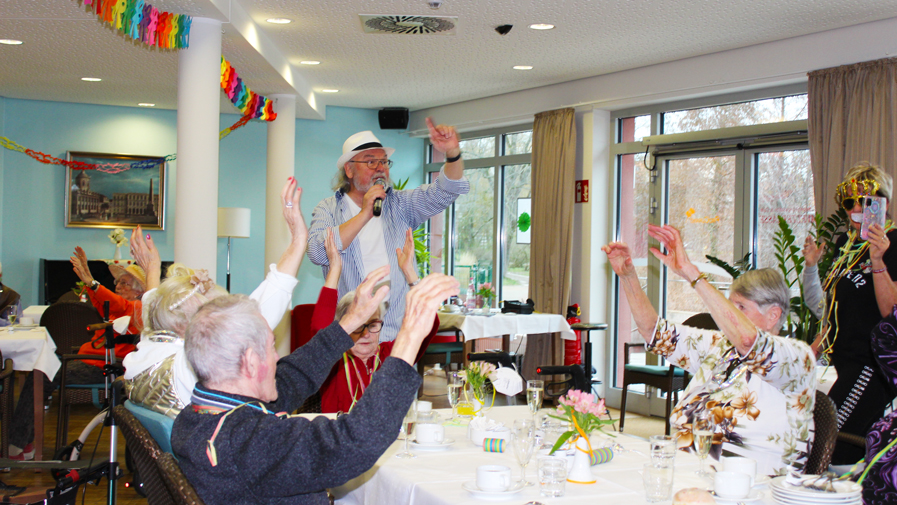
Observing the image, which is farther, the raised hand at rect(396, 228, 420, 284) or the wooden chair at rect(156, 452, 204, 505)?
the raised hand at rect(396, 228, 420, 284)

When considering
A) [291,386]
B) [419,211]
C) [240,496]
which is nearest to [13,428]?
[419,211]

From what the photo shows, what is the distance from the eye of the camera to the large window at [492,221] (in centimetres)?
847

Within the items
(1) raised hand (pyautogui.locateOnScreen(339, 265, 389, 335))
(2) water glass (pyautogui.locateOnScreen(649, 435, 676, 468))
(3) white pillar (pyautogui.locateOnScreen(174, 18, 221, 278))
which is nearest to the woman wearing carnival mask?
(2) water glass (pyautogui.locateOnScreen(649, 435, 676, 468))

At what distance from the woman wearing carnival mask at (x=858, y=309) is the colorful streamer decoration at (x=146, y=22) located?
12.8 ft

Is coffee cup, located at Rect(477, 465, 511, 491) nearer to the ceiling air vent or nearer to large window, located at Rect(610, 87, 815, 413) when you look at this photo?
the ceiling air vent

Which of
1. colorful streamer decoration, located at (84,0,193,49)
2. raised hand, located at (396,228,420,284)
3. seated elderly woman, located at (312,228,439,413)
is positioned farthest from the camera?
colorful streamer decoration, located at (84,0,193,49)

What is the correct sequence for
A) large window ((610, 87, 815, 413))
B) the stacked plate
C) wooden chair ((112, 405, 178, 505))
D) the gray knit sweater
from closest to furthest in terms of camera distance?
the gray knit sweater, the stacked plate, wooden chair ((112, 405, 178, 505)), large window ((610, 87, 815, 413))

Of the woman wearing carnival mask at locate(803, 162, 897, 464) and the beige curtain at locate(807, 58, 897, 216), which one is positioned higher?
the beige curtain at locate(807, 58, 897, 216)

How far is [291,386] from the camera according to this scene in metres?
2.03

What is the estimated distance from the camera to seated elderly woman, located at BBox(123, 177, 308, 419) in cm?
210

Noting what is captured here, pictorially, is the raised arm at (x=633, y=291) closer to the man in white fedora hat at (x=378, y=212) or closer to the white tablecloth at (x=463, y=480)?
the white tablecloth at (x=463, y=480)

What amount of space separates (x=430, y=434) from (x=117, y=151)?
7.72m

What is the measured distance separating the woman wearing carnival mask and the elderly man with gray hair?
228cm

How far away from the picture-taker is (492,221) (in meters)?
8.92
